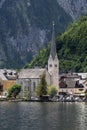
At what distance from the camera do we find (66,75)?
17900cm

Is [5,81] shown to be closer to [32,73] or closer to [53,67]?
[32,73]

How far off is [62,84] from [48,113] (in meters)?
65.7

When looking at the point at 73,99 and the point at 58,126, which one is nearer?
the point at 58,126

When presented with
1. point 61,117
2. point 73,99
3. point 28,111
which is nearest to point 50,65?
point 73,99

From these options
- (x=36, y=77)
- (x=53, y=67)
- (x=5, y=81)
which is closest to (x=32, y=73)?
(x=36, y=77)

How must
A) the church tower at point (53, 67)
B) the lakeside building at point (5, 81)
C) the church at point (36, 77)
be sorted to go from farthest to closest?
the lakeside building at point (5, 81), the church tower at point (53, 67), the church at point (36, 77)

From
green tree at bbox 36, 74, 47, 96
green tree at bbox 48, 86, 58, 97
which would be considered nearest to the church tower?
green tree at bbox 48, 86, 58, 97

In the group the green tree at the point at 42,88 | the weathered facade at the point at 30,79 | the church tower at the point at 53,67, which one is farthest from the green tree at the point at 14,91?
the church tower at the point at 53,67

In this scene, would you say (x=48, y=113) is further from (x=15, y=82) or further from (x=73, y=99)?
(x=15, y=82)

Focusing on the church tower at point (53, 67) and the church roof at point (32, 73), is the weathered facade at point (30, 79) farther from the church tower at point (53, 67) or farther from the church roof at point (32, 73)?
the church tower at point (53, 67)

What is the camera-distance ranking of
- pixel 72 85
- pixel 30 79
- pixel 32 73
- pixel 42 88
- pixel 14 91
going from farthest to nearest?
pixel 72 85 → pixel 30 79 → pixel 32 73 → pixel 14 91 → pixel 42 88

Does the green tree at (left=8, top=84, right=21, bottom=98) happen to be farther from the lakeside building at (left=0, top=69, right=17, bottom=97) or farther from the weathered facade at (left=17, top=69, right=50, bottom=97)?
the lakeside building at (left=0, top=69, right=17, bottom=97)

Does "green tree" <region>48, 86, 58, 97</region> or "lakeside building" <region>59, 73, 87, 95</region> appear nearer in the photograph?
"green tree" <region>48, 86, 58, 97</region>

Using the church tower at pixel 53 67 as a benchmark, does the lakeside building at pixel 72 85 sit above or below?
below
